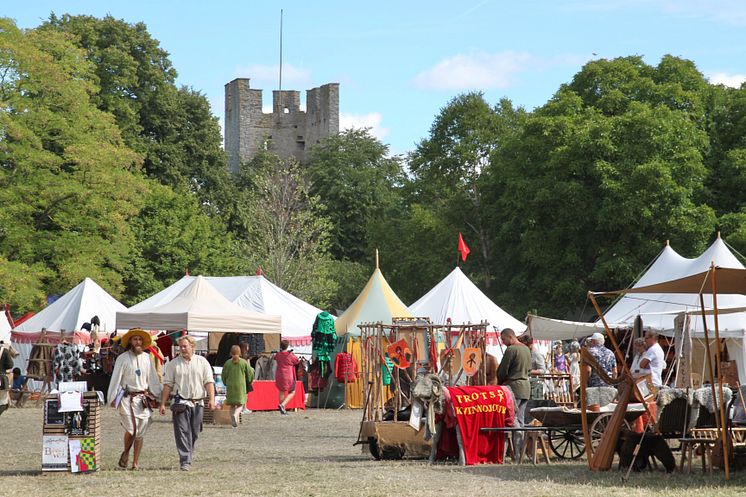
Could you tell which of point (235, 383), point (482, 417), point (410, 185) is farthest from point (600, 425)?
point (410, 185)

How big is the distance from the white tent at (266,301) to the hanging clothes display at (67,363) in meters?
3.71

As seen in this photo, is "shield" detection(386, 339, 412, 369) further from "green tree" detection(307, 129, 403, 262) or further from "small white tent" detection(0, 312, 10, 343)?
"green tree" detection(307, 129, 403, 262)

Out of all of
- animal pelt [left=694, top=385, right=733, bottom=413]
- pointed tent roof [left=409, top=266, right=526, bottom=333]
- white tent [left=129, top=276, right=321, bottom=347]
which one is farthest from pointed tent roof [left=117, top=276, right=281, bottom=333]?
animal pelt [left=694, top=385, right=733, bottom=413]

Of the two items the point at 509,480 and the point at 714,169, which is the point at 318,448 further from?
the point at 714,169

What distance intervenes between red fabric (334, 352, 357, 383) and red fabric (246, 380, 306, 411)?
3.03ft

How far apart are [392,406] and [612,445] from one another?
3875 millimetres

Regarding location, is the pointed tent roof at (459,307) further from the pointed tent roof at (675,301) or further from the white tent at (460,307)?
the pointed tent roof at (675,301)

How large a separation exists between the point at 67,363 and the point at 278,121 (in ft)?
222

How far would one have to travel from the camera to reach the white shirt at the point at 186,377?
525 inches

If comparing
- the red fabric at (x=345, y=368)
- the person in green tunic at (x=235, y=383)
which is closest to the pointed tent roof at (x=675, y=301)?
the red fabric at (x=345, y=368)

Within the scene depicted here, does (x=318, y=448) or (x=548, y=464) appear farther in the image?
(x=318, y=448)

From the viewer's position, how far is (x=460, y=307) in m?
30.3

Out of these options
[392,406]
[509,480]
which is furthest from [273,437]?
[509,480]

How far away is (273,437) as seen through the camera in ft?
61.1
